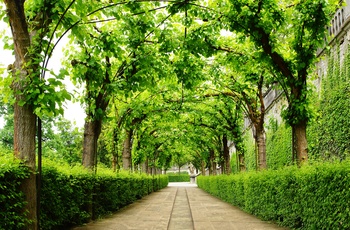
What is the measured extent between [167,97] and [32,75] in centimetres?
1231

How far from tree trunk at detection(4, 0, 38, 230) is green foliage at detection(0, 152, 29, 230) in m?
0.19

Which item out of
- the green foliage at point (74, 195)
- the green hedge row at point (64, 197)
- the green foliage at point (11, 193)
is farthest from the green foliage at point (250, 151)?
the green foliage at point (11, 193)

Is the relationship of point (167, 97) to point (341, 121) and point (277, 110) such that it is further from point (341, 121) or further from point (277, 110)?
point (341, 121)

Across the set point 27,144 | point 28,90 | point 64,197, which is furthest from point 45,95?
point 64,197

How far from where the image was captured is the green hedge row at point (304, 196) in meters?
5.88

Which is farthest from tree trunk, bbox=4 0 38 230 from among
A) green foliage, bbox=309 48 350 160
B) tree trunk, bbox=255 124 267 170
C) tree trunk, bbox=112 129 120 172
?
tree trunk, bbox=112 129 120 172

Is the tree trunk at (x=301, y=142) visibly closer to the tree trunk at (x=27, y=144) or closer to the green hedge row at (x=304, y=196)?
the green hedge row at (x=304, y=196)

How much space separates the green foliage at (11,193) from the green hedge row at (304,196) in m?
4.60

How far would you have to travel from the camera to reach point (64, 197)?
333 inches

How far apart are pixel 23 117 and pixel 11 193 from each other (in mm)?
1306

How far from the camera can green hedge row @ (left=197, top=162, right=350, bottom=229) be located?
588 centimetres

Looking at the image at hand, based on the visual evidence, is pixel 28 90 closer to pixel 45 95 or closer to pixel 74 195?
pixel 45 95

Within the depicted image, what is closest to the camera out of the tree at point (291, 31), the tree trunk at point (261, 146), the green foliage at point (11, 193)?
the green foliage at point (11, 193)

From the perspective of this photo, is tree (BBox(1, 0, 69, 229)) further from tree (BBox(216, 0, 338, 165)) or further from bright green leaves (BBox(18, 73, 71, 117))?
tree (BBox(216, 0, 338, 165))
